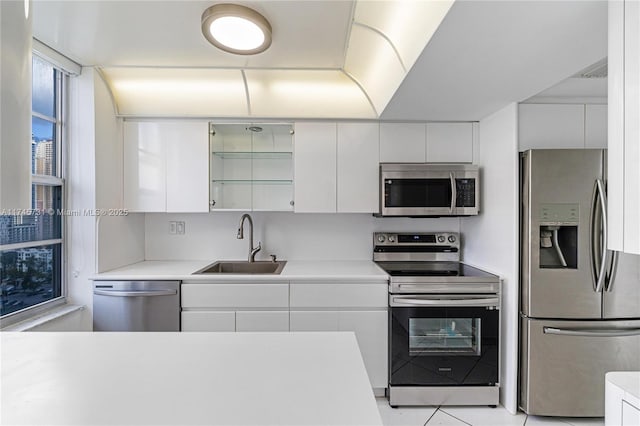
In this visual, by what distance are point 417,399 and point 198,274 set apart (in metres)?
1.79

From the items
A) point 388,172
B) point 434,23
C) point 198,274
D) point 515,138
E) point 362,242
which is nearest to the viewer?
point 434,23

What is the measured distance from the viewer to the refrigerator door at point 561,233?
6.84ft

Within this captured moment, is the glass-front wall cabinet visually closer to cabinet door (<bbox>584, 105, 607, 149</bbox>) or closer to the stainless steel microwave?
the stainless steel microwave

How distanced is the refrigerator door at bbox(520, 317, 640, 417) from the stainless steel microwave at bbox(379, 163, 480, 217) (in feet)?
3.31

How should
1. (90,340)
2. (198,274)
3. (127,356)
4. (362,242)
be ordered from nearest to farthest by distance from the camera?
(127,356) < (90,340) < (198,274) < (362,242)

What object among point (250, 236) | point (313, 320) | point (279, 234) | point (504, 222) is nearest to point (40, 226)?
point (250, 236)

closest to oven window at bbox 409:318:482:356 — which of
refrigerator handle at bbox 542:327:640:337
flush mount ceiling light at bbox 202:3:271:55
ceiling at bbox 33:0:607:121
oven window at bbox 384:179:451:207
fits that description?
refrigerator handle at bbox 542:327:640:337

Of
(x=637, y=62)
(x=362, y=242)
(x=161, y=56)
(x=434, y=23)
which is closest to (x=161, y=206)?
(x=161, y=56)

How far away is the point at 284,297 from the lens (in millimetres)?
2398

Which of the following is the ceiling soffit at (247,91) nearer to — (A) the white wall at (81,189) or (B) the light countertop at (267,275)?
(A) the white wall at (81,189)

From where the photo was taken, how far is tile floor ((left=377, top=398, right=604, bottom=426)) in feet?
7.12

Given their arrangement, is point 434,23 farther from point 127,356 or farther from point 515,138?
point 127,356

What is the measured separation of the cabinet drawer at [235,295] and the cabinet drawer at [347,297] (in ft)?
0.38

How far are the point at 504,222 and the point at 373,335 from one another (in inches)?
48.2
